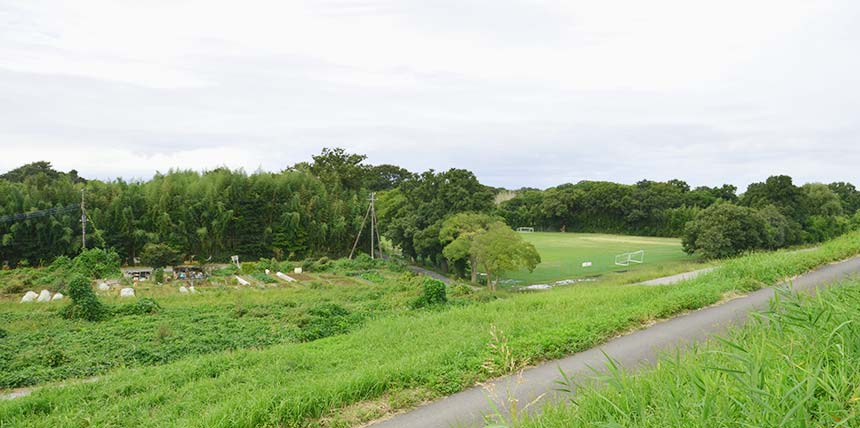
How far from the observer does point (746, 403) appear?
198 cm


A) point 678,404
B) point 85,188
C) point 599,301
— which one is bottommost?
point 599,301

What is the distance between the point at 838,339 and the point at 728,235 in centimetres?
3057

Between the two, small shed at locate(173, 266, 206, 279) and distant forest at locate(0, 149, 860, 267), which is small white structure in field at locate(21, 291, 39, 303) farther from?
distant forest at locate(0, 149, 860, 267)

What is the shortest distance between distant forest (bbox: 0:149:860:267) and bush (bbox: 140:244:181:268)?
1.49 meters

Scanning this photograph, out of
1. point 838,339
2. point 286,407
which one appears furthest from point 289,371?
point 838,339

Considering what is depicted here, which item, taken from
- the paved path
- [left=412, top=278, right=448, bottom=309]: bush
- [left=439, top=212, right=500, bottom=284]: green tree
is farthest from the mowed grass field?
the paved path

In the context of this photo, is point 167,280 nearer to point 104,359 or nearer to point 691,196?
point 104,359

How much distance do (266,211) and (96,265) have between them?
995cm

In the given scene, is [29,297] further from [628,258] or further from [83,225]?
[628,258]

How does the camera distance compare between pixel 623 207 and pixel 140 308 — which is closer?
pixel 140 308

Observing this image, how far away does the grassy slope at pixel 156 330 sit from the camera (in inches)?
354

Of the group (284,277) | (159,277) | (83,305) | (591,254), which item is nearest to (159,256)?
(159,277)

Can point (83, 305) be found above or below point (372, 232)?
below

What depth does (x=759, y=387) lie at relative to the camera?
6.60ft
